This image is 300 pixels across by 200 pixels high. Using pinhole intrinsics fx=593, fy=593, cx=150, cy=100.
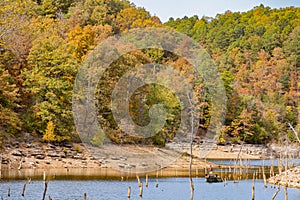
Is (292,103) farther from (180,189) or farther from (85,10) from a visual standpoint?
(180,189)

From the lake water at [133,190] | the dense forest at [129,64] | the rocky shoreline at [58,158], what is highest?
the dense forest at [129,64]

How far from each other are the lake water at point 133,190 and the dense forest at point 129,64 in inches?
441

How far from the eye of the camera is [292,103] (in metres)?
137

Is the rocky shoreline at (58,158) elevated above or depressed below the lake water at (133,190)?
above

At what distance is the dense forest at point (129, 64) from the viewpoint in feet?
219

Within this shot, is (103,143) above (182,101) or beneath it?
beneath

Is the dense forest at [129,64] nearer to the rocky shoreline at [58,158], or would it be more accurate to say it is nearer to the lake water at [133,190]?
the rocky shoreline at [58,158]

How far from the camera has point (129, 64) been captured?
79062mm

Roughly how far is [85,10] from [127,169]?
55.8 m

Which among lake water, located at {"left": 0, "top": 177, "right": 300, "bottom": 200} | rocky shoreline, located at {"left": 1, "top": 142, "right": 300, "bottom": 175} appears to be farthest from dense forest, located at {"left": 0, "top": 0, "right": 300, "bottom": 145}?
lake water, located at {"left": 0, "top": 177, "right": 300, "bottom": 200}

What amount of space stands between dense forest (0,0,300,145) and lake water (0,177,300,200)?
1119 centimetres

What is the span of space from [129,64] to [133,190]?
1407 inches

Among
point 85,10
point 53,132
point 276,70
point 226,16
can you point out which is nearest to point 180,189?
point 53,132

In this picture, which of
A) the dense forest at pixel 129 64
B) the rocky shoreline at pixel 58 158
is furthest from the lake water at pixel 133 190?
the rocky shoreline at pixel 58 158
